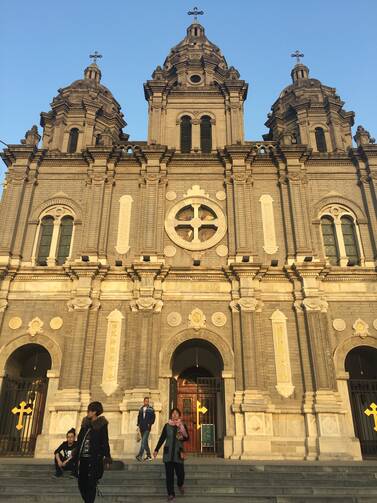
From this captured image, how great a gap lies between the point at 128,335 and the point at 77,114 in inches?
564

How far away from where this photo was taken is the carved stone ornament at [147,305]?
1762 cm

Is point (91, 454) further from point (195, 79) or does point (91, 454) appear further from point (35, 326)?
point (195, 79)

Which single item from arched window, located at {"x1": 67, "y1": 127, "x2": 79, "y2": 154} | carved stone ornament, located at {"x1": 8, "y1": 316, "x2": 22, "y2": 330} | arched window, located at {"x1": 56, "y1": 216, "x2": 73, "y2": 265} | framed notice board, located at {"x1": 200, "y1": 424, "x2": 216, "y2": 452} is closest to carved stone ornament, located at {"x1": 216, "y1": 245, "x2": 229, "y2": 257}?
arched window, located at {"x1": 56, "y1": 216, "x2": 73, "y2": 265}

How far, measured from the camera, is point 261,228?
20078 millimetres

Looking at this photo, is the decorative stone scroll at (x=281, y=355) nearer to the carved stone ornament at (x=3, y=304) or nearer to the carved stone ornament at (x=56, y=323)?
the carved stone ornament at (x=56, y=323)

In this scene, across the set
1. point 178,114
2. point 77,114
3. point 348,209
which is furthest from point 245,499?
point 77,114

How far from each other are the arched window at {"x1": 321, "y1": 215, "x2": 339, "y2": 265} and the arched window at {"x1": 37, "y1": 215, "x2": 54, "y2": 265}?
1271cm

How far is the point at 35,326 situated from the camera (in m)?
17.8

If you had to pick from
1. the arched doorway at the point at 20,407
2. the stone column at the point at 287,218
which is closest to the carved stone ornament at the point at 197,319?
the stone column at the point at 287,218

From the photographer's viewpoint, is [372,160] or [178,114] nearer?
[372,160]

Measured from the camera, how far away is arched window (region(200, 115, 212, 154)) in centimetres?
2315

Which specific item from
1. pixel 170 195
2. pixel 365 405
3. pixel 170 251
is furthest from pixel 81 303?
pixel 365 405

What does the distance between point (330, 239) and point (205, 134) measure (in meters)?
8.82

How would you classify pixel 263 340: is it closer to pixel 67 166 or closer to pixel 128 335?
pixel 128 335
